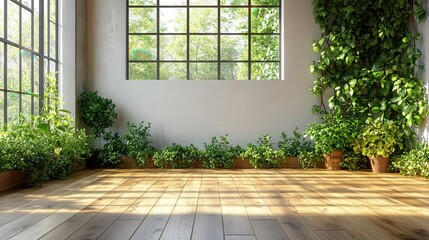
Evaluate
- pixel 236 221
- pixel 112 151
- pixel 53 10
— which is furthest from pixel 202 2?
pixel 236 221

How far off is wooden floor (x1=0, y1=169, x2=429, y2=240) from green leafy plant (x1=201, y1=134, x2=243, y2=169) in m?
1.10

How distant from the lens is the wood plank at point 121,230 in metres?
2.52

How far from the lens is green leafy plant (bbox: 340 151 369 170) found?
6.56 meters

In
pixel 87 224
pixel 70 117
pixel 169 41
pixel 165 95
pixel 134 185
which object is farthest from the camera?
pixel 169 41

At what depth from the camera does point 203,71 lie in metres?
7.89

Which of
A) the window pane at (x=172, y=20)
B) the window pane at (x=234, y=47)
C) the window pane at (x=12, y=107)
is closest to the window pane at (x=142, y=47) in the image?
the window pane at (x=172, y=20)

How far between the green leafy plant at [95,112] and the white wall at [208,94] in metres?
0.30

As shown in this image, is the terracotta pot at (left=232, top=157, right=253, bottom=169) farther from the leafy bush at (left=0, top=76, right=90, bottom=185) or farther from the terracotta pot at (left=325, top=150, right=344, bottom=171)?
the leafy bush at (left=0, top=76, right=90, bottom=185)

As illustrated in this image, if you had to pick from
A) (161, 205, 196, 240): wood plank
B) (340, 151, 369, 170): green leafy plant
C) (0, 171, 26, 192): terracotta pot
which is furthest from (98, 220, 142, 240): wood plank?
(340, 151, 369, 170): green leafy plant

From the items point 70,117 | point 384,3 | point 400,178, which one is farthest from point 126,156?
point 384,3

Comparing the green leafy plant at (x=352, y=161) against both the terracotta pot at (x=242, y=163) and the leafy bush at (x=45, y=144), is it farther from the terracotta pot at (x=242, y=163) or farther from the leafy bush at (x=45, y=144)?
the leafy bush at (x=45, y=144)

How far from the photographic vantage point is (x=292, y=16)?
7.08 metres

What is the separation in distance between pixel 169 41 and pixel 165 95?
3.81 feet

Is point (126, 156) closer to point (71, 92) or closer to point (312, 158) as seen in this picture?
point (71, 92)
